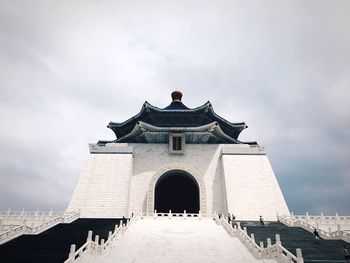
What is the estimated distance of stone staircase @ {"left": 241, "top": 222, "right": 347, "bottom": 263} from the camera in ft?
40.6

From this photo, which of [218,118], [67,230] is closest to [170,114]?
[218,118]

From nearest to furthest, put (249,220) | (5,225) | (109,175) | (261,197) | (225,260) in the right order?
(225,260) < (5,225) < (249,220) < (261,197) < (109,175)

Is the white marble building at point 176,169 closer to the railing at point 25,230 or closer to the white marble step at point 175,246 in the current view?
the railing at point 25,230

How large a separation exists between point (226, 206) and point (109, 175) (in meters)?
10.6

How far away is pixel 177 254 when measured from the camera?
12.0 meters

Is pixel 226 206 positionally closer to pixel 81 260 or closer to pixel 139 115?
pixel 139 115

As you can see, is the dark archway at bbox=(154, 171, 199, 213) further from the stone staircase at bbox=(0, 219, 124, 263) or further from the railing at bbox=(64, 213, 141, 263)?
the railing at bbox=(64, 213, 141, 263)

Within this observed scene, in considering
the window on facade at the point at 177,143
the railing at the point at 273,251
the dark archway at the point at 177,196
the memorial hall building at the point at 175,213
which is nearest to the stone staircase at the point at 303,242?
the memorial hall building at the point at 175,213

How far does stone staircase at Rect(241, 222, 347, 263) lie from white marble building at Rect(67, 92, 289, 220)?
137 inches

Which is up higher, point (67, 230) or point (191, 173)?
point (191, 173)

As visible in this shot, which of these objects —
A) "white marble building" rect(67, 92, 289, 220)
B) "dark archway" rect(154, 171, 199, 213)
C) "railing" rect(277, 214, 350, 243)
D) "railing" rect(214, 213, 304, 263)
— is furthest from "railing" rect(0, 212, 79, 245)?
"railing" rect(277, 214, 350, 243)

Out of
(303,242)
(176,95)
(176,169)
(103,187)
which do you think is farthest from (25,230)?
(176,95)

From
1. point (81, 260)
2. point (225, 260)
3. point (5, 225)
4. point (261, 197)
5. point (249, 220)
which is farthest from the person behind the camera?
point (261, 197)

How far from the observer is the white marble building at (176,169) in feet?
77.3
